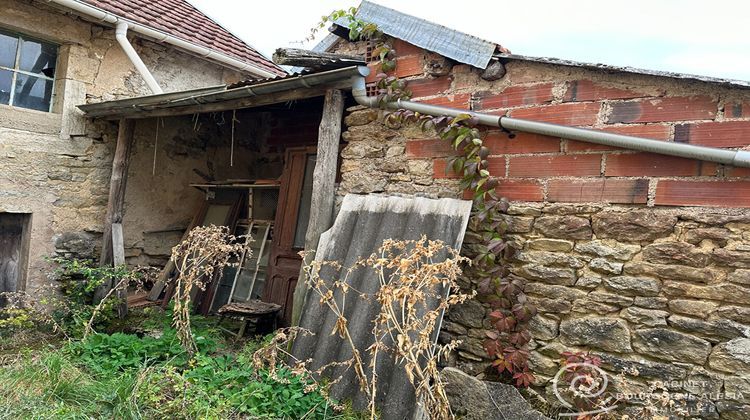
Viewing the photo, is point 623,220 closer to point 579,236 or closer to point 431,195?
point 579,236

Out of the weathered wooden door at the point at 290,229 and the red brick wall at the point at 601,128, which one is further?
the weathered wooden door at the point at 290,229

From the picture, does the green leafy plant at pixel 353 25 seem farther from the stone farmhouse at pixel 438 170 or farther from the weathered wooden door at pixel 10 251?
the weathered wooden door at pixel 10 251

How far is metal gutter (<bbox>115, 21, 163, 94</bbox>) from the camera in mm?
5059

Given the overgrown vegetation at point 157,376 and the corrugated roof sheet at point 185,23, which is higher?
the corrugated roof sheet at point 185,23

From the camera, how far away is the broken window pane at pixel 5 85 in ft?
15.5

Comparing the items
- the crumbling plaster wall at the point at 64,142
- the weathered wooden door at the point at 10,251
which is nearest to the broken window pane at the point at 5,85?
the crumbling plaster wall at the point at 64,142

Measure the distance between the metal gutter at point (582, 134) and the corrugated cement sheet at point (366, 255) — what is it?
59cm

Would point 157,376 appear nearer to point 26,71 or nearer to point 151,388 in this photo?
point 151,388

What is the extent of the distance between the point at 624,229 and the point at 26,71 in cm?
584

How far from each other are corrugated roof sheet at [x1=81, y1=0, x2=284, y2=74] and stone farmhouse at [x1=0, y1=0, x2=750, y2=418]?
0.19ft

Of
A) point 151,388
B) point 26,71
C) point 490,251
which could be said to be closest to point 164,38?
point 26,71

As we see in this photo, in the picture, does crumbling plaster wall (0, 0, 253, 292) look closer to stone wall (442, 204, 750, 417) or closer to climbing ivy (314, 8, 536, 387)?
climbing ivy (314, 8, 536, 387)

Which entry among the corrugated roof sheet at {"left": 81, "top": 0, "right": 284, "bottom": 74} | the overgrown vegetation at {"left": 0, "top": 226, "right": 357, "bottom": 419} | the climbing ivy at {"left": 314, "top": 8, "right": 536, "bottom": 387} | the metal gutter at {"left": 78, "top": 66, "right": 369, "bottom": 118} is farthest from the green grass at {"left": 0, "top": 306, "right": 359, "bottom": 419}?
the corrugated roof sheet at {"left": 81, "top": 0, "right": 284, "bottom": 74}

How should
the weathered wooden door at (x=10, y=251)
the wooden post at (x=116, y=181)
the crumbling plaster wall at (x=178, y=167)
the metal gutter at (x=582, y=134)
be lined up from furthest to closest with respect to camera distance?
the crumbling plaster wall at (x=178, y=167)
the wooden post at (x=116, y=181)
the weathered wooden door at (x=10, y=251)
the metal gutter at (x=582, y=134)
